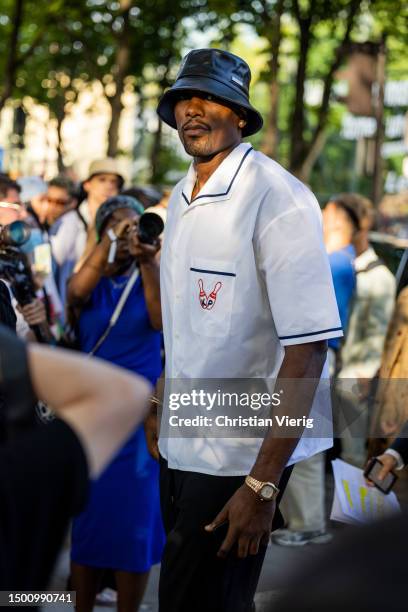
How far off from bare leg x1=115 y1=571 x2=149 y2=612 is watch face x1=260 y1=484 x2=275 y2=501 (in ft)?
6.55

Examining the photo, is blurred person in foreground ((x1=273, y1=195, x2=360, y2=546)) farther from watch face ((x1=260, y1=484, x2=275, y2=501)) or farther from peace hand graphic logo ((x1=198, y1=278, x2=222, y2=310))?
watch face ((x1=260, y1=484, x2=275, y2=501))

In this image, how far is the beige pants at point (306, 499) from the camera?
24.9 ft

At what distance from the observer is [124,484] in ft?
18.2

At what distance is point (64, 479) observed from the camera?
2.21 m

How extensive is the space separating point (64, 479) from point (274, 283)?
167 centimetres

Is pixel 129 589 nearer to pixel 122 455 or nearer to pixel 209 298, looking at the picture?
pixel 122 455

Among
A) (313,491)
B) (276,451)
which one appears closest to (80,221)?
(313,491)

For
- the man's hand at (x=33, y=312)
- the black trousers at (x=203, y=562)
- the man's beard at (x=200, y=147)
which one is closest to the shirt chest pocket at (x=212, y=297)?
the man's beard at (x=200, y=147)

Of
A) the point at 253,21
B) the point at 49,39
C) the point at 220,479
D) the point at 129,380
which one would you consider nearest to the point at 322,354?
the point at 220,479

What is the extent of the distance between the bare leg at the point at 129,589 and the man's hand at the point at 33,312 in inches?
49.2

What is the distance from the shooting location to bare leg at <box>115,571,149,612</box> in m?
5.47

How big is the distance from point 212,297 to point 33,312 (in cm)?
195

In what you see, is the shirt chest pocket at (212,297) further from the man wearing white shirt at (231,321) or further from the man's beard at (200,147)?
the man's beard at (200,147)

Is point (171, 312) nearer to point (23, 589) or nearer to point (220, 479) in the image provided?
point (220, 479)
